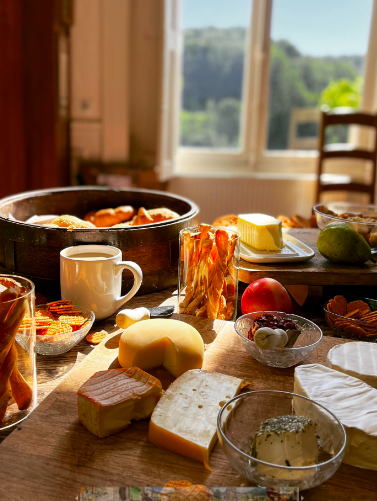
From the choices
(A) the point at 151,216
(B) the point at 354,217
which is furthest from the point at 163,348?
(B) the point at 354,217

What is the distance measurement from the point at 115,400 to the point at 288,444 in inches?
9.7

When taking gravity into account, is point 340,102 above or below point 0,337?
above

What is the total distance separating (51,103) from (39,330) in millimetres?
2769

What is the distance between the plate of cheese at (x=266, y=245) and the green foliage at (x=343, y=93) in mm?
3030

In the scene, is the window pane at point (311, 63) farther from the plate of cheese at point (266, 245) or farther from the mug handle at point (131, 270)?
the mug handle at point (131, 270)

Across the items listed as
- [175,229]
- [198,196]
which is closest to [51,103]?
[198,196]

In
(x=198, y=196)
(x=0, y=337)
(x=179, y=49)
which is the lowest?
(x=198, y=196)

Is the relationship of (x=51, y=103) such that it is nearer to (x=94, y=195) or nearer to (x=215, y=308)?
(x=94, y=195)

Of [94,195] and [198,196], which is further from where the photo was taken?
[198,196]

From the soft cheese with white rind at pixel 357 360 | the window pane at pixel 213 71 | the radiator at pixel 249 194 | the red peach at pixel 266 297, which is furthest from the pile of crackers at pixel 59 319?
the window pane at pixel 213 71

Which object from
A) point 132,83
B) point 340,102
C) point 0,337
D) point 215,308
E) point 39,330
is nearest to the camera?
point 0,337

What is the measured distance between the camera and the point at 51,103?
10.9ft

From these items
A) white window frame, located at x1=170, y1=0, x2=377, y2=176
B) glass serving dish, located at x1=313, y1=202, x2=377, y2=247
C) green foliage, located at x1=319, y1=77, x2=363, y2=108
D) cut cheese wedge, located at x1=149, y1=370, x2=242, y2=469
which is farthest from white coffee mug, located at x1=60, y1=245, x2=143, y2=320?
green foliage, located at x1=319, y1=77, x2=363, y2=108

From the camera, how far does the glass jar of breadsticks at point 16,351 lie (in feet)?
2.28
